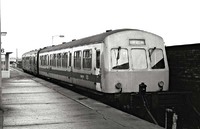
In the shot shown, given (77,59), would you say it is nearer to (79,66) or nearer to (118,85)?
(79,66)

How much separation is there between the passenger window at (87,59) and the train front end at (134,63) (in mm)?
1865

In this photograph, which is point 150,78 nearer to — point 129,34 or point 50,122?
point 129,34

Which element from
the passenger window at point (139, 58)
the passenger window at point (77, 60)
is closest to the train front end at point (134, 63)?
the passenger window at point (139, 58)

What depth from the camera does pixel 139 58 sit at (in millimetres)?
11359

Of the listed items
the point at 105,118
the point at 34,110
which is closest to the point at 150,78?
the point at 105,118

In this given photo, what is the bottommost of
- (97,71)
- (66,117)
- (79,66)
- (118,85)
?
(66,117)

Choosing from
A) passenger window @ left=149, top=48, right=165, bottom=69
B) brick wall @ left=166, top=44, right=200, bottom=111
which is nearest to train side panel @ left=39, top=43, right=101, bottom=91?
passenger window @ left=149, top=48, right=165, bottom=69

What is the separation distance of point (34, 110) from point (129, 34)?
464 cm

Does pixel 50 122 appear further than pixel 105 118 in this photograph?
No

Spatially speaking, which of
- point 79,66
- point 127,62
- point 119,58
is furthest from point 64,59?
point 127,62

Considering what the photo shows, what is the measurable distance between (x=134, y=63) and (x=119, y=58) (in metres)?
0.64

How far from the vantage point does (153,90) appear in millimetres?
11328

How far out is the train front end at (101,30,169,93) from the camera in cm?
1087

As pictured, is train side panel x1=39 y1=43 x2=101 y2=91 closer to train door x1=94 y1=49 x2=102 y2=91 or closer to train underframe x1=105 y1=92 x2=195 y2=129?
train door x1=94 y1=49 x2=102 y2=91
